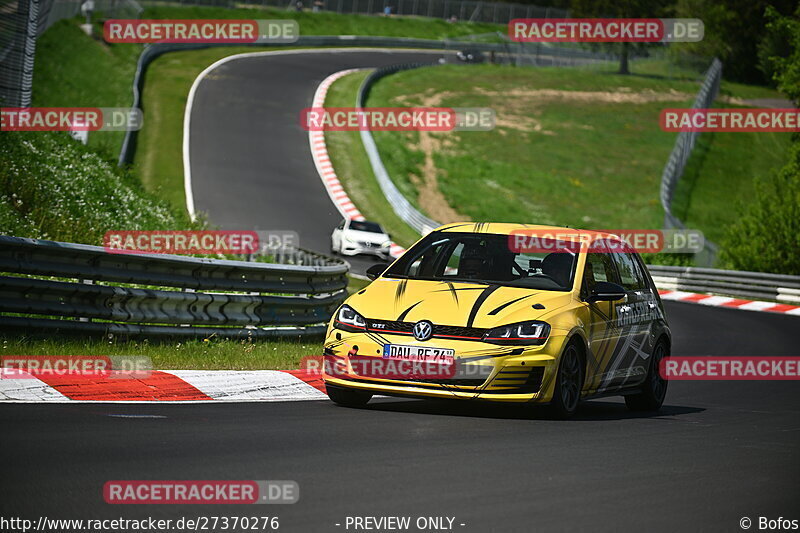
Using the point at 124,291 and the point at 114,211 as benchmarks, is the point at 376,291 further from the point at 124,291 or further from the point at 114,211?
the point at 114,211

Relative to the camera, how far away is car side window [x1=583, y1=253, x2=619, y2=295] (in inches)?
429

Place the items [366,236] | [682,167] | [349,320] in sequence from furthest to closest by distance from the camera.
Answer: [682,167] → [366,236] → [349,320]

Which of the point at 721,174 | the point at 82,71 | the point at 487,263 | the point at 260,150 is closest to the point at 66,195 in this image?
the point at 487,263

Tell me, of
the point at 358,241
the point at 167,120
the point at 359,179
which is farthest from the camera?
the point at 167,120

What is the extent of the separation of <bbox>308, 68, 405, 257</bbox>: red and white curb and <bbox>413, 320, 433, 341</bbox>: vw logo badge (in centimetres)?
2750

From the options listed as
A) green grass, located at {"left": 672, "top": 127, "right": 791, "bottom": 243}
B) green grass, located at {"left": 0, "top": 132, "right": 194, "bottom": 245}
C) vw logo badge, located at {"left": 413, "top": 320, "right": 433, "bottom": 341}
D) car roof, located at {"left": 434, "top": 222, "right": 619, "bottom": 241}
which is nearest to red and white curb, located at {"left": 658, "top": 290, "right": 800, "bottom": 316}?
green grass, located at {"left": 672, "top": 127, "right": 791, "bottom": 243}

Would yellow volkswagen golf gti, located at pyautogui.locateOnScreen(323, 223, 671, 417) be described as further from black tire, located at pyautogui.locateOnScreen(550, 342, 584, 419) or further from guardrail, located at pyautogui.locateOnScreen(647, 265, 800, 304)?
guardrail, located at pyautogui.locateOnScreen(647, 265, 800, 304)

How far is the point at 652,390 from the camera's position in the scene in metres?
12.1

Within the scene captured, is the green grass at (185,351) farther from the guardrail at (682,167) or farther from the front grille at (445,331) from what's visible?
the guardrail at (682,167)

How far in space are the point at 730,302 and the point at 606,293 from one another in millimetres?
23521

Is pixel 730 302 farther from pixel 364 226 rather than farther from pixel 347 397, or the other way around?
pixel 347 397

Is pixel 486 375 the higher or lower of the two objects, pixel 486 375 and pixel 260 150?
the lower

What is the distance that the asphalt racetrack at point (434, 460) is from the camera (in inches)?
242

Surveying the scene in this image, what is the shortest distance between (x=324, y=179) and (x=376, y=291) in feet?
122
